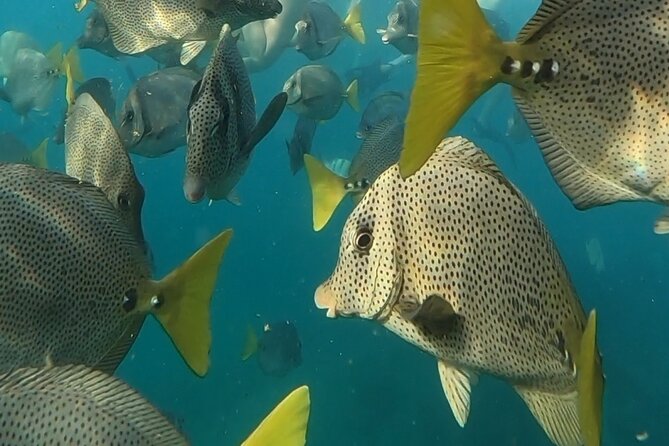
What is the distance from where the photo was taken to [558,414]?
171cm

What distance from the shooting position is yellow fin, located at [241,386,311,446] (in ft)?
4.29

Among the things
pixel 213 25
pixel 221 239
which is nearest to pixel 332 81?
pixel 213 25

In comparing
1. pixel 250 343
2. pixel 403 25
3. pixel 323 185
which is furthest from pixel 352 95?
pixel 323 185

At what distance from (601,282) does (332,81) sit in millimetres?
10017

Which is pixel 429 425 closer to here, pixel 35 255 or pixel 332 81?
pixel 332 81

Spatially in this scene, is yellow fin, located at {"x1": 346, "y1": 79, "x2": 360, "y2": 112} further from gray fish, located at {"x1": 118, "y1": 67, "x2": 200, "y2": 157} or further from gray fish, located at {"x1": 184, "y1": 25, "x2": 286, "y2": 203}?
gray fish, located at {"x1": 184, "y1": 25, "x2": 286, "y2": 203}

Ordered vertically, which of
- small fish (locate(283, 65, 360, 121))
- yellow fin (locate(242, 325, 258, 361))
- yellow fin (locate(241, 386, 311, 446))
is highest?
yellow fin (locate(241, 386, 311, 446))

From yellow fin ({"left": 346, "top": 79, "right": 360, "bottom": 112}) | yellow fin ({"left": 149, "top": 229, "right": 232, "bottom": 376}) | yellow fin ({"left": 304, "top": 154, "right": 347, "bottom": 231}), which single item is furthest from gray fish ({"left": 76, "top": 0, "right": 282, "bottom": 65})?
yellow fin ({"left": 346, "top": 79, "right": 360, "bottom": 112})

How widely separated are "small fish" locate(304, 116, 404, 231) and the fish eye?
1606 millimetres

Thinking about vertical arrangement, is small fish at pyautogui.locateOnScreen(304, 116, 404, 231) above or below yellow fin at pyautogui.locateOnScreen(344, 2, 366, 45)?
above

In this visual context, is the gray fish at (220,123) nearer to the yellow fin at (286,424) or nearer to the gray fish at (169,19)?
the gray fish at (169,19)

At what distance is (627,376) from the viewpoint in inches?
375

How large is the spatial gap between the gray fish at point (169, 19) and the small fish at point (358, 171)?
872 millimetres

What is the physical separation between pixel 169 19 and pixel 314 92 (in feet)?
9.21
